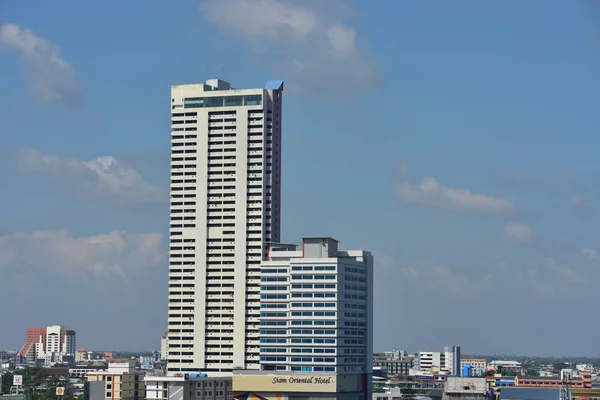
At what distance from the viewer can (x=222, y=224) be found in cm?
19462

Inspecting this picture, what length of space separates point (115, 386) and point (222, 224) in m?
38.0

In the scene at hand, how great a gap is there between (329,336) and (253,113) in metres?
51.6

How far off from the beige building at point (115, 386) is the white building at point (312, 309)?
76.1 ft

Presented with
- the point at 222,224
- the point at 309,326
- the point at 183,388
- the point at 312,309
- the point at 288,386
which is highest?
the point at 222,224

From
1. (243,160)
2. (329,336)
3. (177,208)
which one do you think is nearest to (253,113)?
(243,160)

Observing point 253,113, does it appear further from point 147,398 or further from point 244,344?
point 147,398

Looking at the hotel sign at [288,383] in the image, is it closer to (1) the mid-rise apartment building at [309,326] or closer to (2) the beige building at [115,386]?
(1) the mid-rise apartment building at [309,326]

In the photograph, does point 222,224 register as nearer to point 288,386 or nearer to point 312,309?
point 312,309

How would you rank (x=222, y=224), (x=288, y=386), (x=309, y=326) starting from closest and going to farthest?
(x=288, y=386), (x=309, y=326), (x=222, y=224)

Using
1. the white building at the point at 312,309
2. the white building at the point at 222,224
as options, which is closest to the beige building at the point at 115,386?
the white building at the point at 222,224

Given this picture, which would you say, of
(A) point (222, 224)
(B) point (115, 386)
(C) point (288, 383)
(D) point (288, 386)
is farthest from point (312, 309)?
(A) point (222, 224)

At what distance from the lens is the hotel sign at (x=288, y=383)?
515 feet

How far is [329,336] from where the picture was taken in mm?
159250

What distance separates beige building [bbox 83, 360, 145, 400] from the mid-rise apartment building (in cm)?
2052
